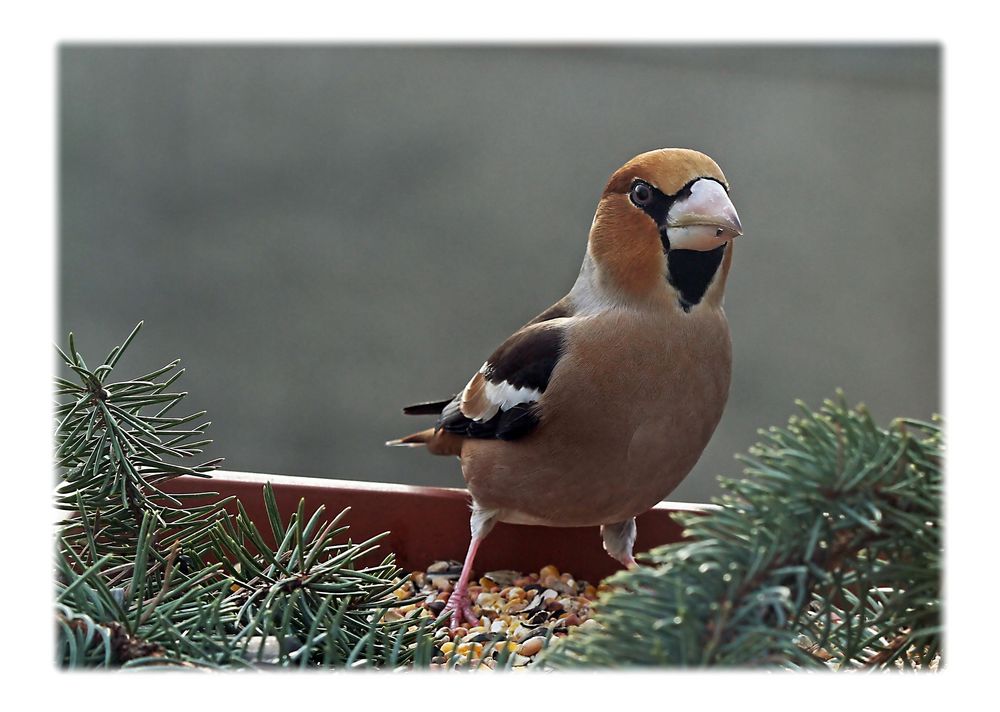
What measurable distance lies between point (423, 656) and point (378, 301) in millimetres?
2088

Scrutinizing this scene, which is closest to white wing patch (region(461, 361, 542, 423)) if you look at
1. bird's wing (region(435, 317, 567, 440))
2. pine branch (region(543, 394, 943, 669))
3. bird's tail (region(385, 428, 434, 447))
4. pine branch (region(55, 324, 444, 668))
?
bird's wing (region(435, 317, 567, 440))

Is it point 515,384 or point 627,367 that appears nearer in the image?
point 627,367

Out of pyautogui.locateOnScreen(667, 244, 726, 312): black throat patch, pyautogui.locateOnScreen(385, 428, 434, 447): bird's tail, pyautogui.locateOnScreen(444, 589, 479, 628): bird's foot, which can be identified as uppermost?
pyautogui.locateOnScreen(667, 244, 726, 312): black throat patch

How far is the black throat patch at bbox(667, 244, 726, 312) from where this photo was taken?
2.79 feet

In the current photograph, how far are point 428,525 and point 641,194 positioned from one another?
0.42 metres

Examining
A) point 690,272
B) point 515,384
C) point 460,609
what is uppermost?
point 690,272

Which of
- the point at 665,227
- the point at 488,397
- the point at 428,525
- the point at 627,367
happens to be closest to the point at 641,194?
the point at 665,227

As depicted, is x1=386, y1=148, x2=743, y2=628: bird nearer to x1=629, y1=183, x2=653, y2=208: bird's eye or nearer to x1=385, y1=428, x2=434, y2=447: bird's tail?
x1=629, y1=183, x2=653, y2=208: bird's eye

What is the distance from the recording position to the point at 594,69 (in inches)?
90.2

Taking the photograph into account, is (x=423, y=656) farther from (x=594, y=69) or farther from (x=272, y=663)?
(x=594, y=69)

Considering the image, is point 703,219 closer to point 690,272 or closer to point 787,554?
point 690,272

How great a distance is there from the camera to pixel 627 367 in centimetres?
83

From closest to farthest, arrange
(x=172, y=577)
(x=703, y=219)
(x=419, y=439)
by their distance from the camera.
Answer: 1. (x=172, y=577)
2. (x=703, y=219)
3. (x=419, y=439)

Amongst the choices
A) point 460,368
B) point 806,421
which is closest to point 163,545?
point 806,421
